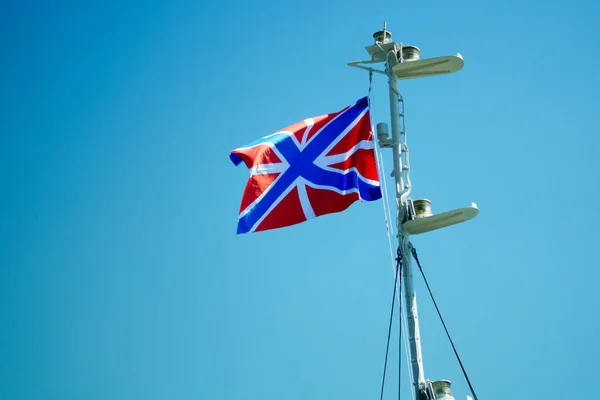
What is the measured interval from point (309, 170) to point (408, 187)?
3.79 m

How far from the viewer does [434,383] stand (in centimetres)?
2327

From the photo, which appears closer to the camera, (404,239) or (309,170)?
(404,239)

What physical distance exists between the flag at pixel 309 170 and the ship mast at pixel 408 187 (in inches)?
66.6

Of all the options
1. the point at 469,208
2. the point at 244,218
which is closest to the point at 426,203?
the point at 469,208

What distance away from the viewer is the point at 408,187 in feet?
85.5

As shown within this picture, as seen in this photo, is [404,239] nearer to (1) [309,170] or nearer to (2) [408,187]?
(2) [408,187]

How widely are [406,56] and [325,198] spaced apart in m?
4.20

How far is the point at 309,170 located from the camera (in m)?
29.0

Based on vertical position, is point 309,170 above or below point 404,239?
above

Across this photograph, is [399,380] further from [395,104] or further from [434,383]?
[395,104]

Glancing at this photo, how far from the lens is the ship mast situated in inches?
934

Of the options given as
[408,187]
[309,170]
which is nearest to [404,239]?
[408,187]

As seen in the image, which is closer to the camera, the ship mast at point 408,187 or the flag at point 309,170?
the ship mast at point 408,187

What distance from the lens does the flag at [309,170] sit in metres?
28.3
